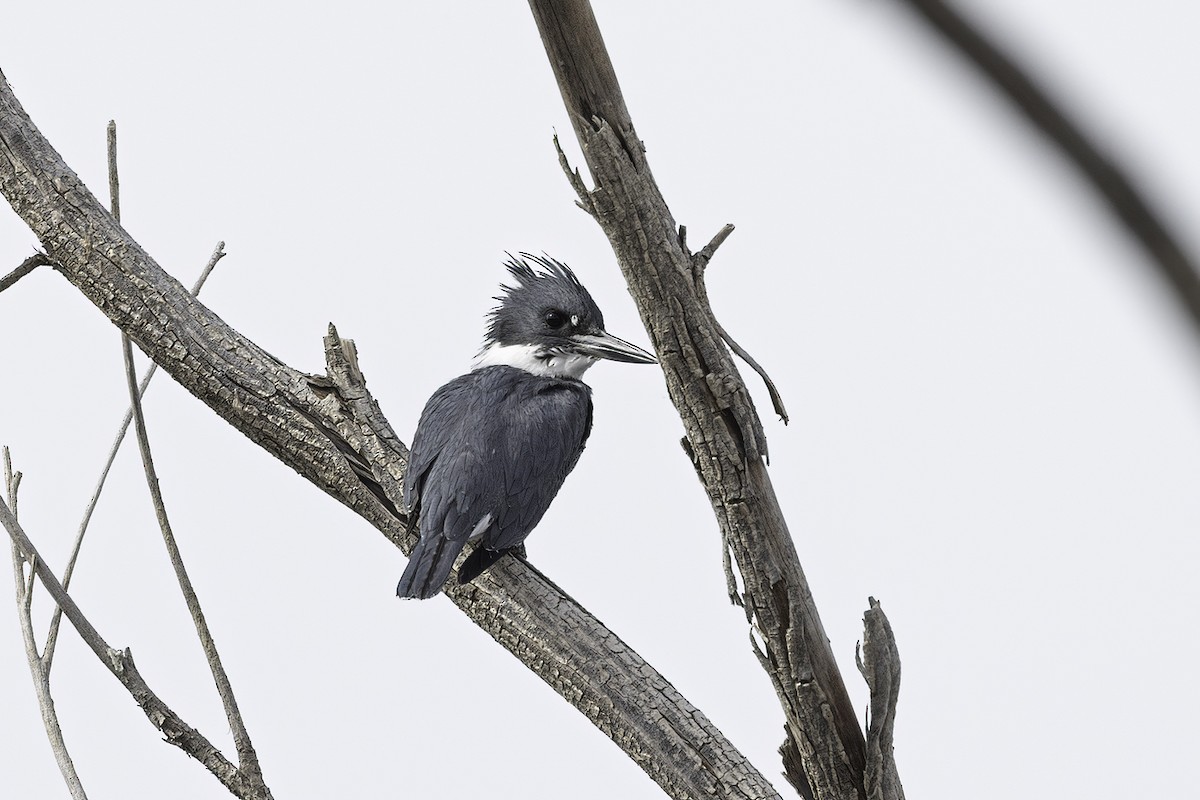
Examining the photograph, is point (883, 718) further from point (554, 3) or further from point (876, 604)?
point (554, 3)

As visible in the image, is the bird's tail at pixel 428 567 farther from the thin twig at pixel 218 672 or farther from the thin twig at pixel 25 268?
the thin twig at pixel 25 268

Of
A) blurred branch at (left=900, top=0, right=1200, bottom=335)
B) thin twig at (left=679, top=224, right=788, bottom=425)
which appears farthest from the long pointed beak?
blurred branch at (left=900, top=0, right=1200, bottom=335)

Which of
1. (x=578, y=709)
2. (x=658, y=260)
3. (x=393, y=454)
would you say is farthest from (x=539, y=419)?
Answer: (x=658, y=260)

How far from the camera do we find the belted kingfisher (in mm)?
2117

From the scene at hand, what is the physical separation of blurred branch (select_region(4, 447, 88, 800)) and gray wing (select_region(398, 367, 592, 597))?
56cm

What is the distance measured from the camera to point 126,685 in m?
1.77

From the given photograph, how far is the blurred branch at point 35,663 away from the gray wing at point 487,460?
0.56 metres

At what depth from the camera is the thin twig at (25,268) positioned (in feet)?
7.02

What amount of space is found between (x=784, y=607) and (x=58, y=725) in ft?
3.27

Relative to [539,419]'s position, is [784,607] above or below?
below

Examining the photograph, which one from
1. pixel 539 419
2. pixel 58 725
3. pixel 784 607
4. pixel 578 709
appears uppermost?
pixel 539 419

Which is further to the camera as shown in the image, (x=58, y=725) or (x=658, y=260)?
(x=58, y=725)

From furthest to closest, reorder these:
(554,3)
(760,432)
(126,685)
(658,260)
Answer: (126,685) → (760,432) → (658,260) → (554,3)

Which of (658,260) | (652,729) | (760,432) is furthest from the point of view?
(652,729)
